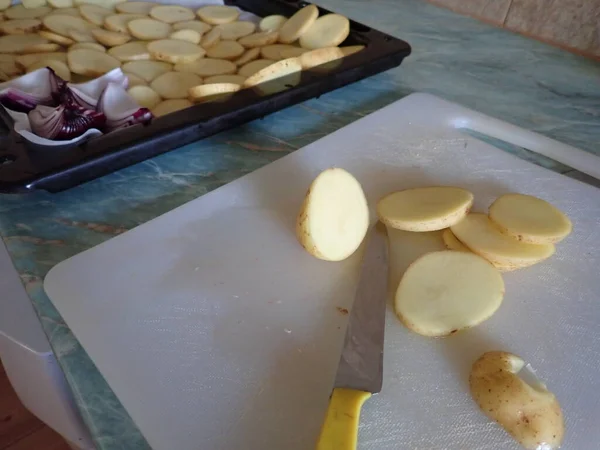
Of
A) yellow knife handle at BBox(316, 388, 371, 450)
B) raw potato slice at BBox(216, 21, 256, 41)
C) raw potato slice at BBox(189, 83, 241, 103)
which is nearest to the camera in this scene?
yellow knife handle at BBox(316, 388, 371, 450)

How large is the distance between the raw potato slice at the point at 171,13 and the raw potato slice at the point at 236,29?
0.09 m

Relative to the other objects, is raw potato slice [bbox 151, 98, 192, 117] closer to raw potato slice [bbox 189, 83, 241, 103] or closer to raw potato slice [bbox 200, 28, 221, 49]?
raw potato slice [bbox 189, 83, 241, 103]

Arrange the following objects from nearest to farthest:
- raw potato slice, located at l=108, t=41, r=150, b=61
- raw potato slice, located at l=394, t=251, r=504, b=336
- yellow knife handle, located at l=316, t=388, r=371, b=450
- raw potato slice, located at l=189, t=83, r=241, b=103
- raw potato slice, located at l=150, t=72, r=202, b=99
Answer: yellow knife handle, located at l=316, t=388, r=371, b=450
raw potato slice, located at l=394, t=251, r=504, b=336
raw potato slice, located at l=189, t=83, r=241, b=103
raw potato slice, located at l=150, t=72, r=202, b=99
raw potato slice, located at l=108, t=41, r=150, b=61

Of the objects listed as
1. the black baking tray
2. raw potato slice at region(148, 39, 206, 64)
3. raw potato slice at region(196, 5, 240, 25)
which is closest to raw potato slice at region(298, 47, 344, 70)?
the black baking tray

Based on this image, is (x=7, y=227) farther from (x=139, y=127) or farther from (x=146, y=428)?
(x=146, y=428)

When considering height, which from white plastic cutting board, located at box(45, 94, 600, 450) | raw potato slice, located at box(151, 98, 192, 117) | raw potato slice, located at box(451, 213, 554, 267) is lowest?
white plastic cutting board, located at box(45, 94, 600, 450)

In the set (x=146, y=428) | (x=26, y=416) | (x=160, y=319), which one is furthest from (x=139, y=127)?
(x=26, y=416)

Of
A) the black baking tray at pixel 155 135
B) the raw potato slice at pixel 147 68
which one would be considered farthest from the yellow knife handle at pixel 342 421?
the raw potato slice at pixel 147 68

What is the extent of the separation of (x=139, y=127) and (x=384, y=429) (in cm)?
53

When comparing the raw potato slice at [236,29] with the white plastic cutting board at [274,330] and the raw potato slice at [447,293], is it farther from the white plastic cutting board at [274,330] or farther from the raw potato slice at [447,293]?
the raw potato slice at [447,293]

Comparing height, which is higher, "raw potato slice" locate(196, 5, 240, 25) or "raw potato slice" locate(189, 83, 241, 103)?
"raw potato slice" locate(196, 5, 240, 25)

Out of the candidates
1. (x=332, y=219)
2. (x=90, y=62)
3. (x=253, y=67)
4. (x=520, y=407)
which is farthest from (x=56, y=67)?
(x=520, y=407)

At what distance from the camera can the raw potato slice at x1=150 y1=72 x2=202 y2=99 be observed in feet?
3.28

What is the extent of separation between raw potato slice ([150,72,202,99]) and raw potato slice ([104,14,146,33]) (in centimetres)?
24
